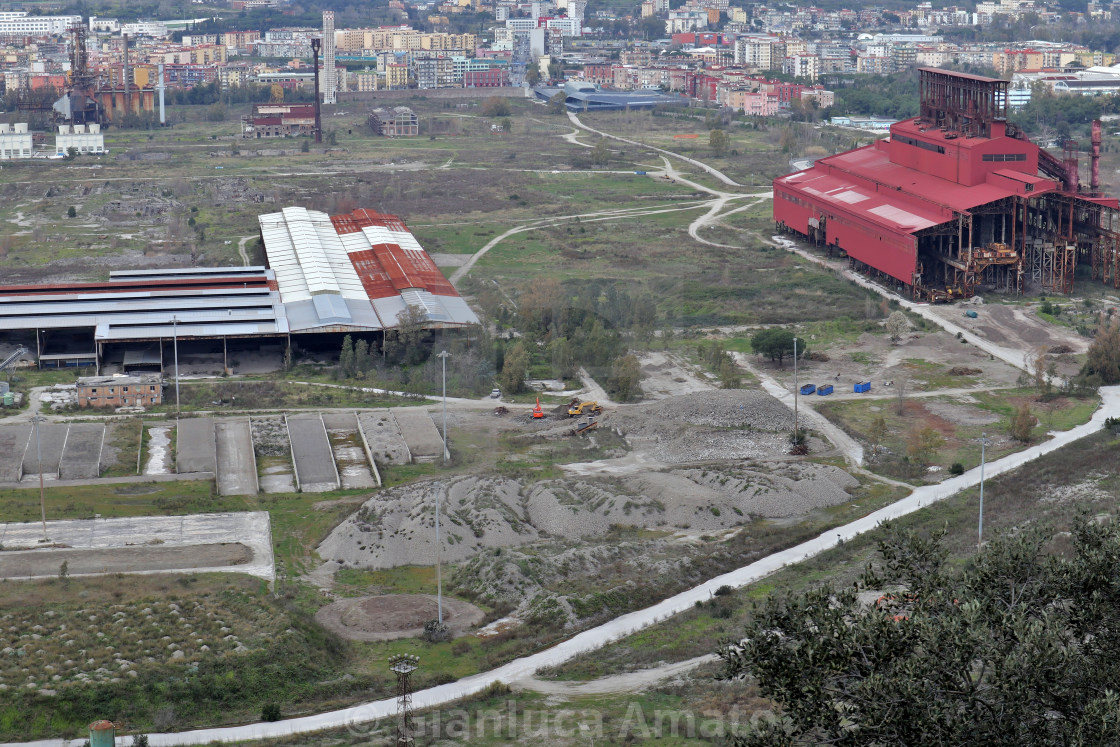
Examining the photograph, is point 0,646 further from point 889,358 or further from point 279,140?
point 279,140

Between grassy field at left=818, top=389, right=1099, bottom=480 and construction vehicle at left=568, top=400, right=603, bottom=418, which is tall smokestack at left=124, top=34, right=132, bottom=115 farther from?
grassy field at left=818, top=389, right=1099, bottom=480

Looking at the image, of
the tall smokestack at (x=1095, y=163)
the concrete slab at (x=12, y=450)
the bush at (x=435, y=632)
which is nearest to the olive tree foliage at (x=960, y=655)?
the bush at (x=435, y=632)

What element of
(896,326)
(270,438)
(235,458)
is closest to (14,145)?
(270,438)

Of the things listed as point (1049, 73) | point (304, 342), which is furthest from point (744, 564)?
point (1049, 73)

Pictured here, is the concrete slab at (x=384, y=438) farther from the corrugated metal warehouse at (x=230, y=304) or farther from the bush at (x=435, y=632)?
the bush at (x=435, y=632)

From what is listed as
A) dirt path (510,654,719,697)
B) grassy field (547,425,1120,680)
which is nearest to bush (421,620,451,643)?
dirt path (510,654,719,697)

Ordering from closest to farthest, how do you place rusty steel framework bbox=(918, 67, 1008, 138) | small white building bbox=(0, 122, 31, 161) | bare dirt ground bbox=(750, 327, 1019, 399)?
bare dirt ground bbox=(750, 327, 1019, 399)
rusty steel framework bbox=(918, 67, 1008, 138)
small white building bbox=(0, 122, 31, 161)

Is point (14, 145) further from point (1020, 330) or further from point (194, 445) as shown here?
point (1020, 330)
